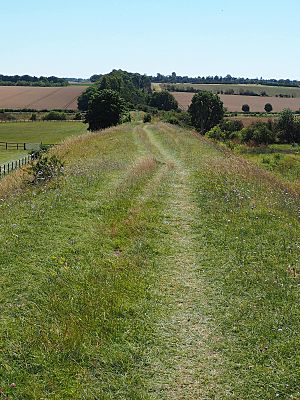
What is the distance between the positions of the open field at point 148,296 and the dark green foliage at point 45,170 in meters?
1.89

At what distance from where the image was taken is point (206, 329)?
6.74m

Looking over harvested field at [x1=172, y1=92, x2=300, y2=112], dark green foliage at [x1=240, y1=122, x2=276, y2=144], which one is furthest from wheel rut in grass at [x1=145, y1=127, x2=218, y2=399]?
harvested field at [x1=172, y1=92, x2=300, y2=112]

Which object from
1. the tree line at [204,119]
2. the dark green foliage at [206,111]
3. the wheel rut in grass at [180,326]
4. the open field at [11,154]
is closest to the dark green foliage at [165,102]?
the tree line at [204,119]

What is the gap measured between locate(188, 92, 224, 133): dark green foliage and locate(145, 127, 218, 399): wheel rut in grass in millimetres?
80239

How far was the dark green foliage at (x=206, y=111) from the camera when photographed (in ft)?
294

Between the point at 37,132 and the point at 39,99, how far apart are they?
176ft

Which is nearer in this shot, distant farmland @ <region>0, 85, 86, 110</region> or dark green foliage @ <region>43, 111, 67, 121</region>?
dark green foliage @ <region>43, 111, 67, 121</region>

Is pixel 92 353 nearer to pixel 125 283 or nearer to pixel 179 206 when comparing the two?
pixel 125 283

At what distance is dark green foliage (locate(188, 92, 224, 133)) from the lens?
89.6 m

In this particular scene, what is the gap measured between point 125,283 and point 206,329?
6.11 feet

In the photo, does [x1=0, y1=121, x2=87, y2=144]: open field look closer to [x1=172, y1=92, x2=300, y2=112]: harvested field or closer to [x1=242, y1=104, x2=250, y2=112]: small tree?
[x1=172, y1=92, x2=300, y2=112]: harvested field

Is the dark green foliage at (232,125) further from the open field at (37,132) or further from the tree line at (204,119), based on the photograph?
the open field at (37,132)

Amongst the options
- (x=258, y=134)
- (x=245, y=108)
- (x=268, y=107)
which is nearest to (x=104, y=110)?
(x=258, y=134)

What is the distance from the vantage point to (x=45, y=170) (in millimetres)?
16578
